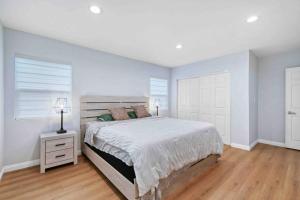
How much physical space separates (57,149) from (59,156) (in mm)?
136

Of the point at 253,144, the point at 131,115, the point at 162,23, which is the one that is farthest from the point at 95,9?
the point at 253,144

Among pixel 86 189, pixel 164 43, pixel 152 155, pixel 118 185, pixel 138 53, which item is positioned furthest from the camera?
pixel 138 53

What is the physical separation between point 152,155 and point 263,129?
4.17 m

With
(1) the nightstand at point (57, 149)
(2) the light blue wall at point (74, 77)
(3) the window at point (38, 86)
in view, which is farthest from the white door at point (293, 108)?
(3) the window at point (38, 86)

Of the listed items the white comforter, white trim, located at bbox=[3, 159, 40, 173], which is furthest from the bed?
white trim, located at bbox=[3, 159, 40, 173]

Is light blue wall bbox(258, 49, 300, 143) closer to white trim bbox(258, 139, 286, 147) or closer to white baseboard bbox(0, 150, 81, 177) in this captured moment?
white trim bbox(258, 139, 286, 147)

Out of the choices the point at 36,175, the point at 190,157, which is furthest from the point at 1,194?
the point at 190,157

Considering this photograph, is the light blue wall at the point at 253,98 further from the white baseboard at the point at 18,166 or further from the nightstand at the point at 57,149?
the white baseboard at the point at 18,166

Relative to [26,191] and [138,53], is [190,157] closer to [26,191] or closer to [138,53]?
[26,191]

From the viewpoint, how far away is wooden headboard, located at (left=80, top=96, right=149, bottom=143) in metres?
3.21

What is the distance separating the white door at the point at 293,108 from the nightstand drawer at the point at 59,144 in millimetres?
5172

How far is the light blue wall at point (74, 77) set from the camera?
247 cm

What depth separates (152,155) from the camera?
1.67 m

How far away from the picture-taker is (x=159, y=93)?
5238 millimetres
